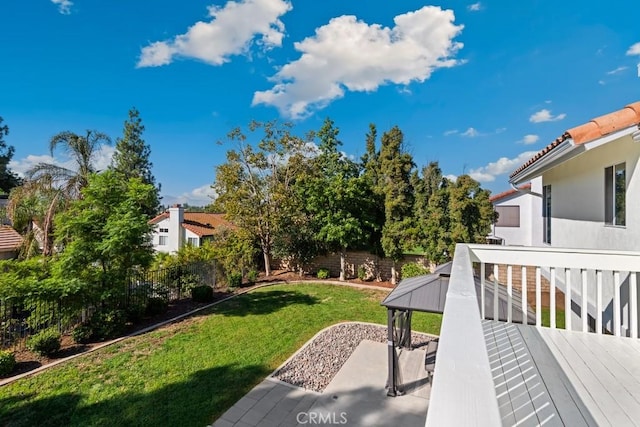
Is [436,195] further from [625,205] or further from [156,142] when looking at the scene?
[156,142]

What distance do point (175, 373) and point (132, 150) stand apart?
105 feet

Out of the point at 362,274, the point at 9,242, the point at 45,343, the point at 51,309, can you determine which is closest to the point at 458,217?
the point at 362,274

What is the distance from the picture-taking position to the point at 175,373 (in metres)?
6.09

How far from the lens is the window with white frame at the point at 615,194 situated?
13.6 ft

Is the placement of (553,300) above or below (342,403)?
above

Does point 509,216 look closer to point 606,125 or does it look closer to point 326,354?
point 326,354

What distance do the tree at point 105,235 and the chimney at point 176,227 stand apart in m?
15.0

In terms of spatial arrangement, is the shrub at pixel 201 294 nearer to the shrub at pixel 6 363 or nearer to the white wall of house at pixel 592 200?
the shrub at pixel 6 363

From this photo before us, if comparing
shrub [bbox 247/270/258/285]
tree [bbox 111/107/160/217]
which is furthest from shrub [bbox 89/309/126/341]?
tree [bbox 111/107/160/217]

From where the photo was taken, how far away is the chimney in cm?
2342

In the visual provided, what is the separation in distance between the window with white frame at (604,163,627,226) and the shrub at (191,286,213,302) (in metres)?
11.6

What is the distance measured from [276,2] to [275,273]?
516 inches

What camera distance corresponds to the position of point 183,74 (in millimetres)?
13125

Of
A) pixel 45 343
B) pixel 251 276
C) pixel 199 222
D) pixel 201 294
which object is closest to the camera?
pixel 45 343
